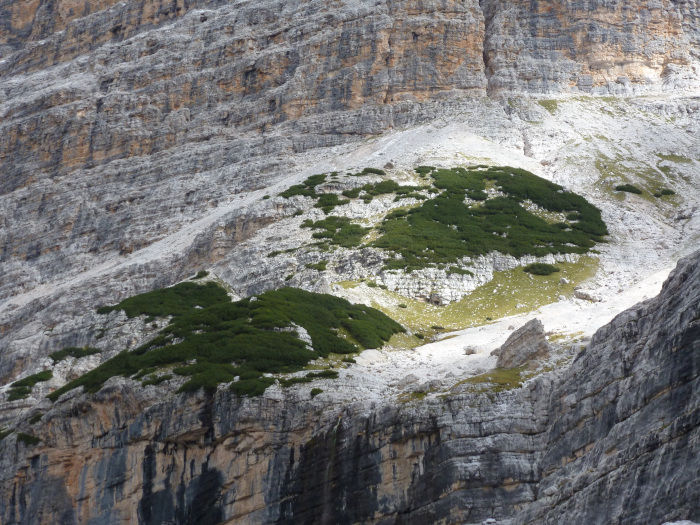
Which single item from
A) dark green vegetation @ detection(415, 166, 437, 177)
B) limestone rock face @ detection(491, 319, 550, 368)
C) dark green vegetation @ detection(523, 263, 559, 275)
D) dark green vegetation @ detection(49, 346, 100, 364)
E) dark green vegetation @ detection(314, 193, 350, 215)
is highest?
dark green vegetation @ detection(415, 166, 437, 177)

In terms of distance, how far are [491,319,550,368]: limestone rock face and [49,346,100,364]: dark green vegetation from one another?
25.1 meters

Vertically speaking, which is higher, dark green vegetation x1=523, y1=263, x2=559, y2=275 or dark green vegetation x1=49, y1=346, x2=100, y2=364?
dark green vegetation x1=523, y1=263, x2=559, y2=275

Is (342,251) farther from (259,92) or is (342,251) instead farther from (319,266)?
(259,92)

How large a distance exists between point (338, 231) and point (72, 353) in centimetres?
1988

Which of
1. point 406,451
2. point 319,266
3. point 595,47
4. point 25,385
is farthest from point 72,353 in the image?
point 595,47

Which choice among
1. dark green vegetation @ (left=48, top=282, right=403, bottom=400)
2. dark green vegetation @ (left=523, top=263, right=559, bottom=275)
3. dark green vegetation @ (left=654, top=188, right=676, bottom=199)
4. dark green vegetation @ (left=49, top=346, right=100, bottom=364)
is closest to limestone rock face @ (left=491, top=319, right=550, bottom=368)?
dark green vegetation @ (left=48, top=282, right=403, bottom=400)

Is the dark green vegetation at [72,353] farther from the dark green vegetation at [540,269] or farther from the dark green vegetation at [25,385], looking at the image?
the dark green vegetation at [540,269]

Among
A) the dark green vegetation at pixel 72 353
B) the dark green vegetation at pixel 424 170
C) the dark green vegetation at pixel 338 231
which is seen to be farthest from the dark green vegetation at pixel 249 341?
the dark green vegetation at pixel 424 170

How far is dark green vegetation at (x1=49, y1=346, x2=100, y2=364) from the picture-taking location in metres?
45.9

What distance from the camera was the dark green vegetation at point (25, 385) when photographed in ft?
136

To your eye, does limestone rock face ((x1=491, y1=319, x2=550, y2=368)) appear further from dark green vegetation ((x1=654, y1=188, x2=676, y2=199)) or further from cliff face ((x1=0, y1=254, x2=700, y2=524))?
dark green vegetation ((x1=654, y1=188, x2=676, y2=199))

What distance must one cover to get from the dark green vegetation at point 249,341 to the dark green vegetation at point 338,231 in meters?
12.1

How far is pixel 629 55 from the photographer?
84438 mm

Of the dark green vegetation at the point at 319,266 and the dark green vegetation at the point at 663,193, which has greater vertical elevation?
the dark green vegetation at the point at 663,193
